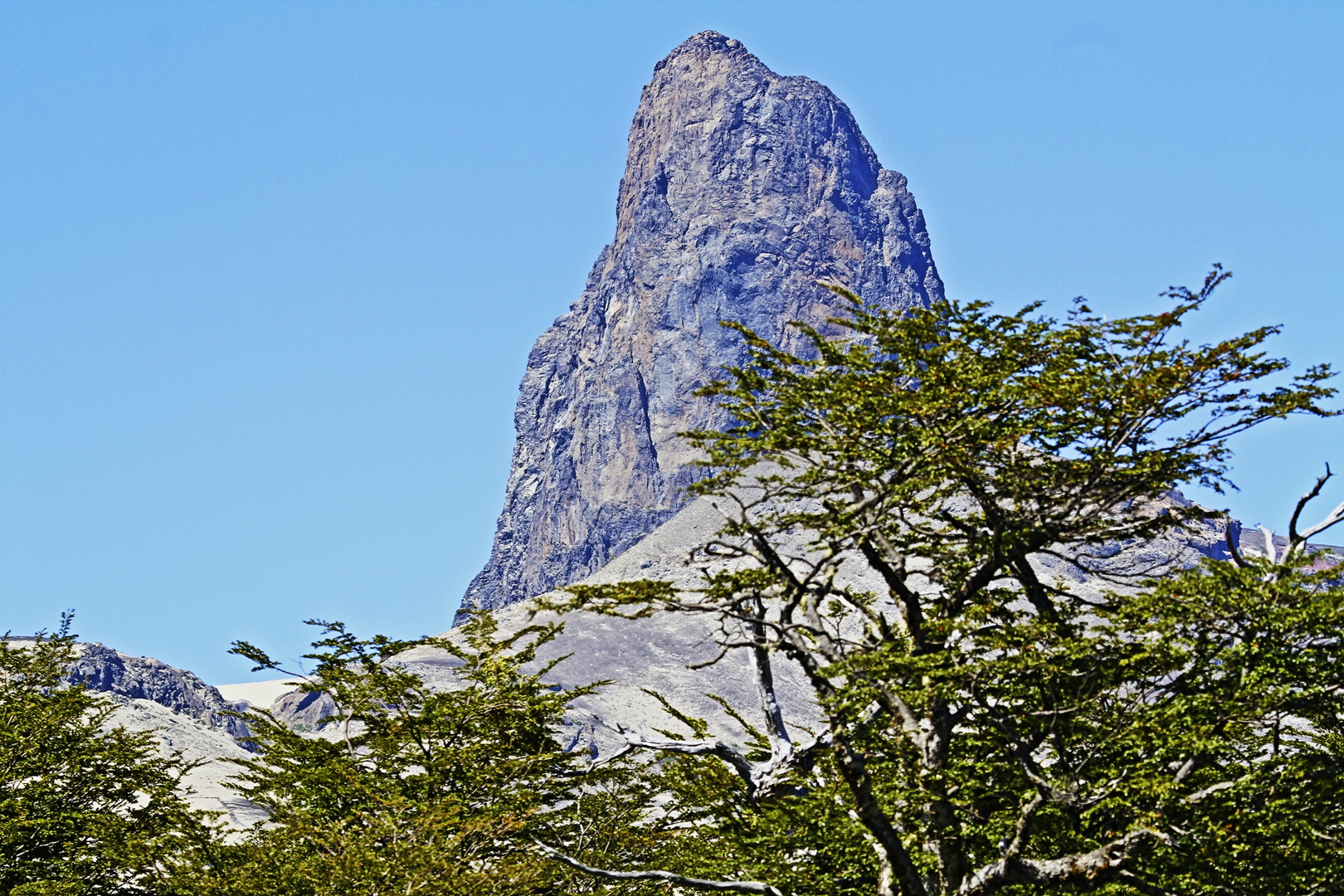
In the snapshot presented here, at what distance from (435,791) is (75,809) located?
10110 mm

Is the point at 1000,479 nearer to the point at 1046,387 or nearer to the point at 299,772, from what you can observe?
the point at 1046,387

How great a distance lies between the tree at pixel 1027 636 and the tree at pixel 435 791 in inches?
222

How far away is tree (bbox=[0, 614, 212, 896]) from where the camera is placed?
2923 centimetres

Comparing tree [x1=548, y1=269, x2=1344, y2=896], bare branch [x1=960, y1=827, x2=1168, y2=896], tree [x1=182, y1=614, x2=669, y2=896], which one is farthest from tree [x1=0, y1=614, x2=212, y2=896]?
bare branch [x1=960, y1=827, x2=1168, y2=896]

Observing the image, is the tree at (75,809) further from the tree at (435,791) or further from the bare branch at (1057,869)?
the bare branch at (1057,869)

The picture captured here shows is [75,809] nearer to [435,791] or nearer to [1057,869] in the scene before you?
[435,791]

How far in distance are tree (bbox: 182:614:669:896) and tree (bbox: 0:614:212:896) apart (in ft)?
5.24

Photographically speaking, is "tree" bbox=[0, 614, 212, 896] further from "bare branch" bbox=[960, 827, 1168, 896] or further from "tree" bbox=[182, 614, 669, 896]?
"bare branch" bbox=[960, 827, 1168, 896]

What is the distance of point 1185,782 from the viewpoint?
61.5ft

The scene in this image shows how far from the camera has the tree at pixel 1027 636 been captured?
1833cm

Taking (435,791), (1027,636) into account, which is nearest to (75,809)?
(435,791)

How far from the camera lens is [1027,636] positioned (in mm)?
19219

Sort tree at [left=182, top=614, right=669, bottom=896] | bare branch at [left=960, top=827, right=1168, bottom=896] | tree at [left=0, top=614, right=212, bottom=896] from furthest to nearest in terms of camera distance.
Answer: tree at [left=0, top=614, right=212, bottom=896]
tree at [left=182, top=614, right=669, bottom=896]
bare branch at [left=960, top=827, right=1168, bottom=896]

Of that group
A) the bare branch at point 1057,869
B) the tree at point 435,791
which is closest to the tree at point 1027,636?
the bare branch at point 1057,869
